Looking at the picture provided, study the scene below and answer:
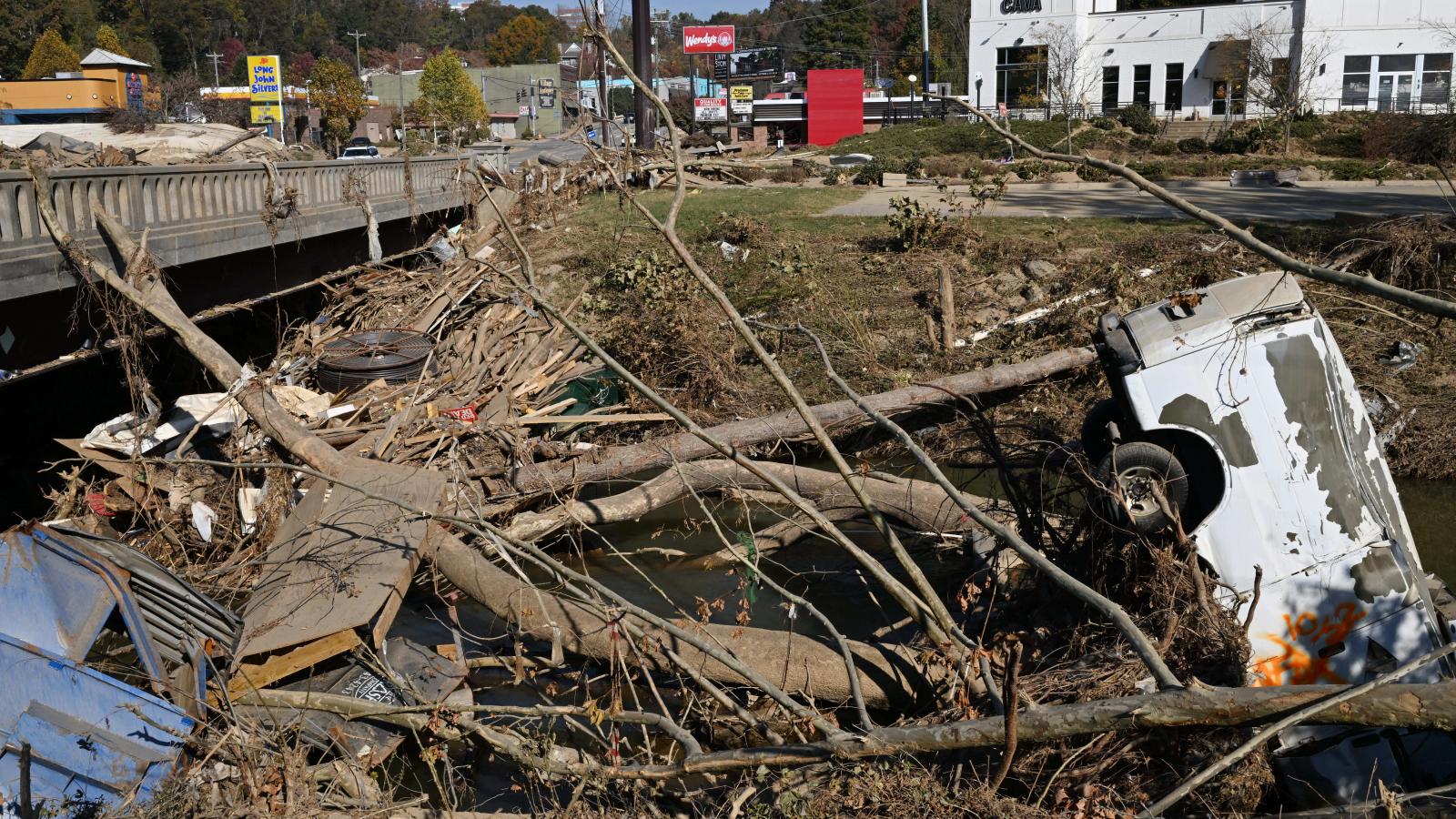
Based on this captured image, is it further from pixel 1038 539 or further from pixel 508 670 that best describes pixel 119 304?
pixel 1038 539

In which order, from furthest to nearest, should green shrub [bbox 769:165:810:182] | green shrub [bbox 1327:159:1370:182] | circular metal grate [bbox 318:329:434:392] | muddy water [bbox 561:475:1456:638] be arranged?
green shrub [bbox 769:165:810:182]
green shrub [bbox 1327:159:1370:182]
circular metal grate [bbox 318:329:434:392]
muddy water [bbox 561:475:1456:638]

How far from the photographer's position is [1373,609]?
5.34 meters

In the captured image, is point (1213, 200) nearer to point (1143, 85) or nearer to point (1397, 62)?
point (1397, 62)

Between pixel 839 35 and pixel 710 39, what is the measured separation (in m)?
18.9

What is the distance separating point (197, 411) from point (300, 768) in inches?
241

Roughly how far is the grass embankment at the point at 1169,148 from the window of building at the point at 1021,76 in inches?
210

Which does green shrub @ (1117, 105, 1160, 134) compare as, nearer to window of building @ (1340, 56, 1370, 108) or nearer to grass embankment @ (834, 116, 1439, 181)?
grass embankment @ (834, 116, 1439, 181)

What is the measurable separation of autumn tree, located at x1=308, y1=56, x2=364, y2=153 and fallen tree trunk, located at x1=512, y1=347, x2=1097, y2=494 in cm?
5855

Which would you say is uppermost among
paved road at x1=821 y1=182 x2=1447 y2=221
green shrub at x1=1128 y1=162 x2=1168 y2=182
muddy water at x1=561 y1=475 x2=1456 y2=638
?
green shrub at x1=1128 y1=162 x2=1168 y2=182

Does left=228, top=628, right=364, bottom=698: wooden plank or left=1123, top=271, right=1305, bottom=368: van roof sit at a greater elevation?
left=1123, top=271, right=1305, bottom=368: van roof

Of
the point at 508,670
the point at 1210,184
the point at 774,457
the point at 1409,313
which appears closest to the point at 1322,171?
the point at 1210,184

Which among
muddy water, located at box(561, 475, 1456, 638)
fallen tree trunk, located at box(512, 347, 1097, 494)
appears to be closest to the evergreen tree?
fallen tree trunk, located at box(512, 347, 1097, 494)

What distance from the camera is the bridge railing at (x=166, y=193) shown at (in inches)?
353

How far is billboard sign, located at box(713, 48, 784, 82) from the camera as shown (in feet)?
241
